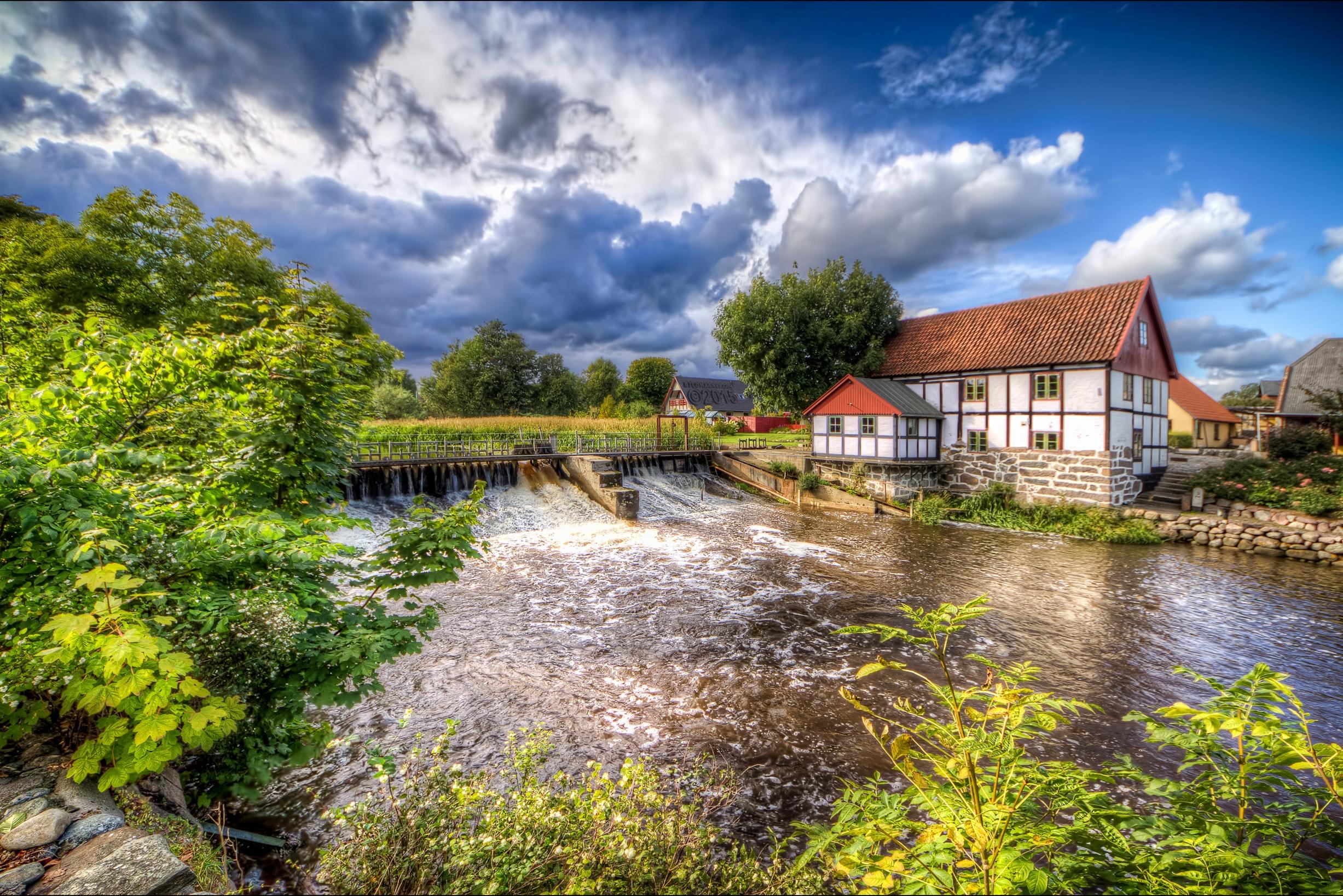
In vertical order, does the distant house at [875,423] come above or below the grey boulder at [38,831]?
above

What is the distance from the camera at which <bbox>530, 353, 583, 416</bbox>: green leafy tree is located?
186ft

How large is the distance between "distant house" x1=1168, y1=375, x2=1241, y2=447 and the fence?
30.5 metres

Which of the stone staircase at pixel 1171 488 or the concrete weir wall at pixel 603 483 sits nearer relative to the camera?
the stone staircase at pixel 1171 488

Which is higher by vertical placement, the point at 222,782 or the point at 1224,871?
the point at 1224,871

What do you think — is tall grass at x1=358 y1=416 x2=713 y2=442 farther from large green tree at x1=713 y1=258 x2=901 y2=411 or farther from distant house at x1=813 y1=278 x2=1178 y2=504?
distant house at x1=813 y1=278 x2=1178 y2=504

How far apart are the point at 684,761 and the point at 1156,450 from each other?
25.3 meters

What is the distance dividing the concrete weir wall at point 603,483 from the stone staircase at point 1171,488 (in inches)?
713

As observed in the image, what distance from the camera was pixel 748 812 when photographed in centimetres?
505

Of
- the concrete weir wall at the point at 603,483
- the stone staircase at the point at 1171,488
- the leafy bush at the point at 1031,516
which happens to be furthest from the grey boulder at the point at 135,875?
the stone staircase at the point at 1171,488

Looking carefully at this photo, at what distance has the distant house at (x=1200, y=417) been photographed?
33.7 metres

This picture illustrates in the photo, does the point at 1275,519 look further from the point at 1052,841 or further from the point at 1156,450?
the point at 1052,841

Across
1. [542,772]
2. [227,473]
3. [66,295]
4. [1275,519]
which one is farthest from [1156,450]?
[66,295]

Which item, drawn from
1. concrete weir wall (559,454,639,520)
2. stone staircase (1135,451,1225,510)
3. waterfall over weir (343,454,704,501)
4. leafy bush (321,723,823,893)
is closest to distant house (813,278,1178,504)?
stone staircase (1135,451,1225,510)

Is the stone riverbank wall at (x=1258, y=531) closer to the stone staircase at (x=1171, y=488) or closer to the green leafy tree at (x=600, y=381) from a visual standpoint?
the stone staircase at (x=1171, y=488)
